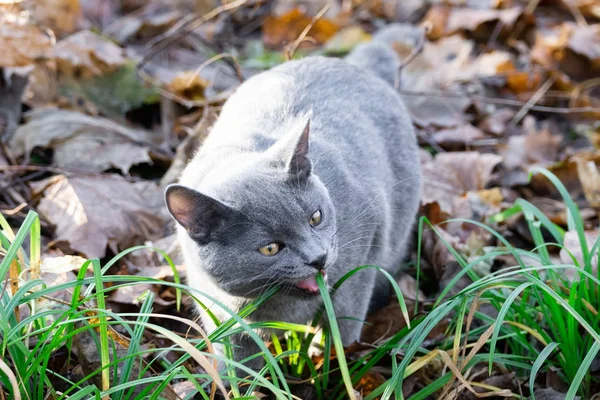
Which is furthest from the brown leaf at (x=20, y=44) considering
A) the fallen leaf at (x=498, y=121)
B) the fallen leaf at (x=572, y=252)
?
the fallen leaf at (x=572, y=252)

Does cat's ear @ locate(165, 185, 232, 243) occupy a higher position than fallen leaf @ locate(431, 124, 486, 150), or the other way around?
cat's ear @ locate(165, 185, 232, 243)

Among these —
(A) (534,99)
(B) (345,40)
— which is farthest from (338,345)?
(B) (345,40)

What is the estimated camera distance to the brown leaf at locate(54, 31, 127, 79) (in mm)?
4184

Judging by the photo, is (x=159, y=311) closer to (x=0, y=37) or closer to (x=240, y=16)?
(x=0, y=37)

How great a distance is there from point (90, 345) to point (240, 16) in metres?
4.29

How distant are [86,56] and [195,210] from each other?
8.27 ft

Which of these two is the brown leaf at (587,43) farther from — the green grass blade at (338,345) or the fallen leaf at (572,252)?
the green grass blade at (338,345)

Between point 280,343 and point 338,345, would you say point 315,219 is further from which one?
point 280,343

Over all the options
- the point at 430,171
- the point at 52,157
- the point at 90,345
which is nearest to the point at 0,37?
the point at 52,157

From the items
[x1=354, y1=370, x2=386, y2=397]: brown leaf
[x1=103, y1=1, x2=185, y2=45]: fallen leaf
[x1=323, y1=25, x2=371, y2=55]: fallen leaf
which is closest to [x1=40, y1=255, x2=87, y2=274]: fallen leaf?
[x1=354, y1=370, x2=386, y2=397]: brown leaf

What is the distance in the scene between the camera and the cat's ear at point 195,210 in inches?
79.0

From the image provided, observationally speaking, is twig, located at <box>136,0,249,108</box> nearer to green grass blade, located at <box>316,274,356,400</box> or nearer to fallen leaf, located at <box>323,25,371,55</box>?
fallen leaf, located at <box>323,25,371,55</box>

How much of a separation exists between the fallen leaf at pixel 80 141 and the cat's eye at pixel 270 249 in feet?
5.63

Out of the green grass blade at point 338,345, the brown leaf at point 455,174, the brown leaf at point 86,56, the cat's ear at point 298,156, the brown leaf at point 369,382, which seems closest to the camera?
the green grass blade at point 338,345
